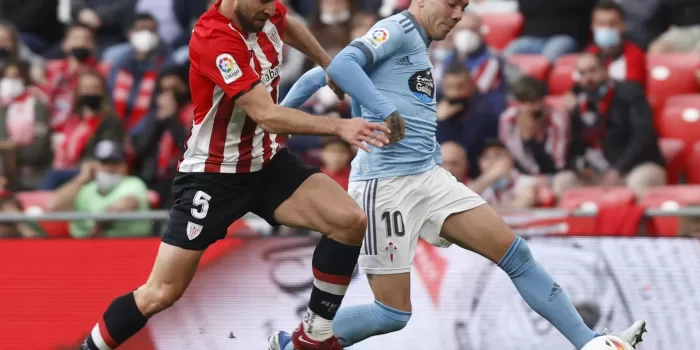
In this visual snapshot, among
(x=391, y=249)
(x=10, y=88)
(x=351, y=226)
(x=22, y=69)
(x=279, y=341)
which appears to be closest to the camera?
(x=351, y=226)

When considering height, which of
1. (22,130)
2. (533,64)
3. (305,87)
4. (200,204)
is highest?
(305,87)

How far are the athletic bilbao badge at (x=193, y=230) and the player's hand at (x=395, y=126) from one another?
1.00 m

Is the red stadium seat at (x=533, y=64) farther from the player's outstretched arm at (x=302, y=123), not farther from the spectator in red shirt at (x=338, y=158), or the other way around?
the player's outstretched arm at (x=302, y=123)

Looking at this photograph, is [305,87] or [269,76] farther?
[305,87]

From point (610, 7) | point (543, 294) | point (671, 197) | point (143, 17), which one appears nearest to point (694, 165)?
point (671, 197)

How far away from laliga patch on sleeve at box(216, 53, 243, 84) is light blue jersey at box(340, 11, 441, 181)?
22.8 inches

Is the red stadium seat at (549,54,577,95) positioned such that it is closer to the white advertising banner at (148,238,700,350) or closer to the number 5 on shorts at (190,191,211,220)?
the white advertising banner at (148,238,700,350)

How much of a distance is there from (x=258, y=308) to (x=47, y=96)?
4.43m

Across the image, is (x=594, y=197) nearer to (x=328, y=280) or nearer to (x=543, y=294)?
(x=543, y=294)

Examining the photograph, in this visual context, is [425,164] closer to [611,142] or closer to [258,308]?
[258,308]

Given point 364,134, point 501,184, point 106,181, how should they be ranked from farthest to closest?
point 106,181 → point 501,184 → point 364,134

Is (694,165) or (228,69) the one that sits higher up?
(228,69)

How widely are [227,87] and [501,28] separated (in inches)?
231

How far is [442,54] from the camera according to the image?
9.50 meters
